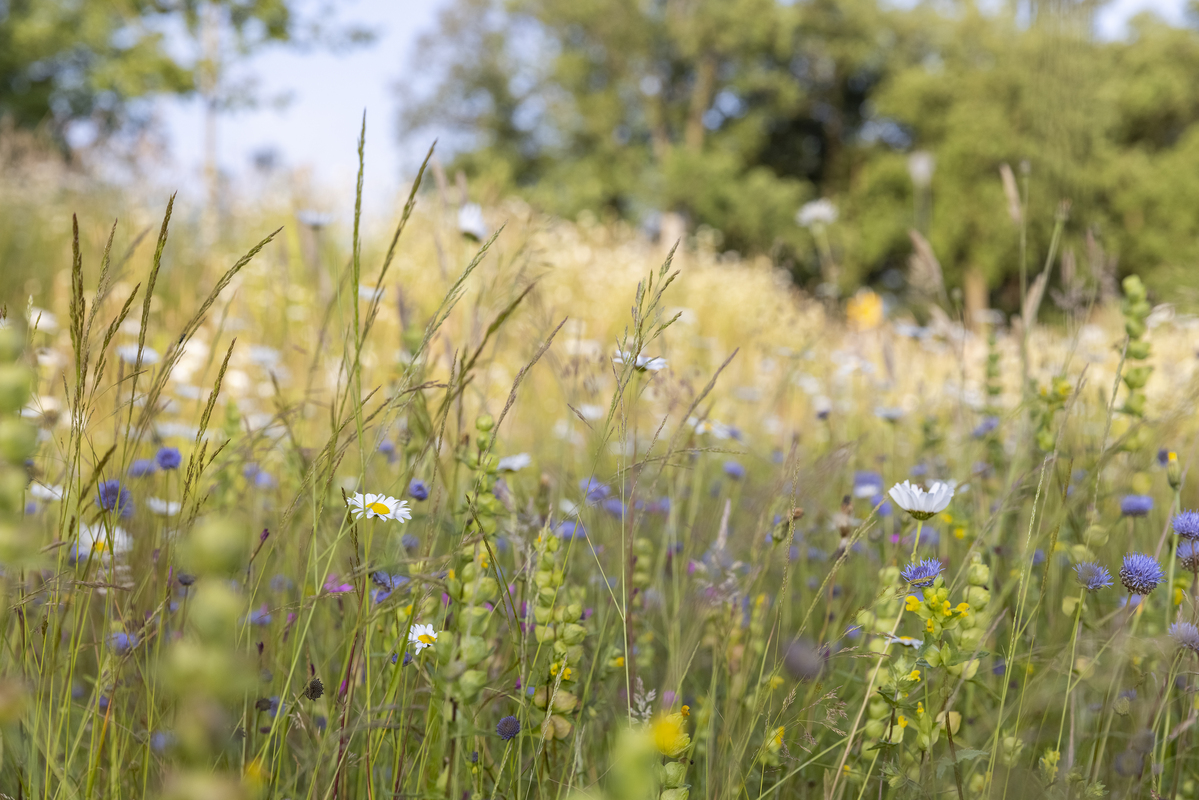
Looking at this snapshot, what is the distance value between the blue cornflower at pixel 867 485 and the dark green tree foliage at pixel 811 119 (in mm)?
14671

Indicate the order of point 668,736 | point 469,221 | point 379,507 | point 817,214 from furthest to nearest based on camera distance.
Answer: point 817,214
point 469,221
point 379,507
point 668,736

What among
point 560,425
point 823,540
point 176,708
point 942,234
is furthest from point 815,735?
point 942,234

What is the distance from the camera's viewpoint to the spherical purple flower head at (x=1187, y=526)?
0.84 meters

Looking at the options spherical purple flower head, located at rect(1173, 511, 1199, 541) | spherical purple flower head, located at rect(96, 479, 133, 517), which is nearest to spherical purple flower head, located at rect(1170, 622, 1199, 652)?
spherical purple flower head, located at rect(1173, 511, 1199, 541)

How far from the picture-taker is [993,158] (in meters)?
16.3

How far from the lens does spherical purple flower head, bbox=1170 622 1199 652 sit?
0.77m

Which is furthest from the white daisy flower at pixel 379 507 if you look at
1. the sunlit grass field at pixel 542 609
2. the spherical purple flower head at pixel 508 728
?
the spherical purple flower head at pixel 508 728

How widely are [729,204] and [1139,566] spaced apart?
61.5ft

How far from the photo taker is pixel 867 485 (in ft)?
5.41

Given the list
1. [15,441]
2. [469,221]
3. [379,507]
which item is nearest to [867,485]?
[469,221]

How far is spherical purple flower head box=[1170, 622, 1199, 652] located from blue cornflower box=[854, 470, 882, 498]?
768 millimetres

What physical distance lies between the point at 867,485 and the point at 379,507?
1.08 meters

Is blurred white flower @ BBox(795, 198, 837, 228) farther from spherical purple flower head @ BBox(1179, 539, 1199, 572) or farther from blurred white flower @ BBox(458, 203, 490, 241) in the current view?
spherical purple flower head @ BBox(1179, 539, 1199, 572)

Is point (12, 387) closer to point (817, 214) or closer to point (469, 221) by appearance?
point (469, 221)
